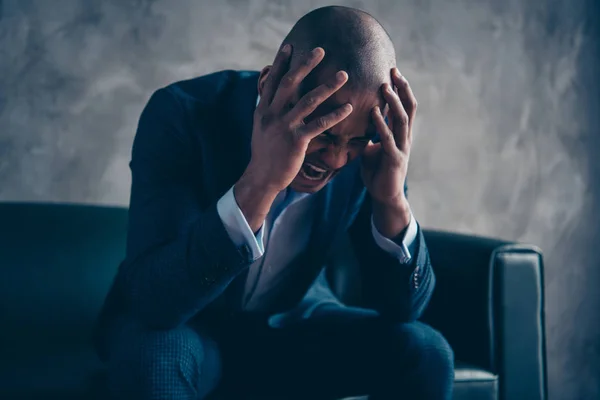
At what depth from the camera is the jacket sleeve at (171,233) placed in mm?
876

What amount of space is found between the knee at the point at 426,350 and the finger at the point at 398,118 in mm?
332

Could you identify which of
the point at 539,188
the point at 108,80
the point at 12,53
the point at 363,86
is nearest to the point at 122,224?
the point at 108,80

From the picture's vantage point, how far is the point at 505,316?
4.33ft

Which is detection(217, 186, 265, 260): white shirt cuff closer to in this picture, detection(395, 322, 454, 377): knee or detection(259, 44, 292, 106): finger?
detection(259, 44, 292, 106): finger

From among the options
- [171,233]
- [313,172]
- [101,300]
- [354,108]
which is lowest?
Result: [101,300]

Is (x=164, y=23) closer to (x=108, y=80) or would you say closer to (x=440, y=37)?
(x=108, y=80)

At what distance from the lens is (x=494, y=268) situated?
1326 mm

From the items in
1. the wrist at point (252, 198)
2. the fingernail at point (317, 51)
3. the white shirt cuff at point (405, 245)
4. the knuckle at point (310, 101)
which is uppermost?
the fingernail at point (317, 51)

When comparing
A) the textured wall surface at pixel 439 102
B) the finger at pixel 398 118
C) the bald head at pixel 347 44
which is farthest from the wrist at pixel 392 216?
the textured wall surface at pixel 439 102

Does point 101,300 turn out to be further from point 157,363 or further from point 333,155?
point 333,155

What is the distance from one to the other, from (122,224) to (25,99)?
1.66ft

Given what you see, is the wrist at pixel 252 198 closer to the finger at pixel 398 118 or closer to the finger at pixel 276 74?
the finger at pixel 276 74

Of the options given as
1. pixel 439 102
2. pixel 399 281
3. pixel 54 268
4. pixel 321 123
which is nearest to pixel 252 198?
pixel 321 123

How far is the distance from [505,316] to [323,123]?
2.39 feet
